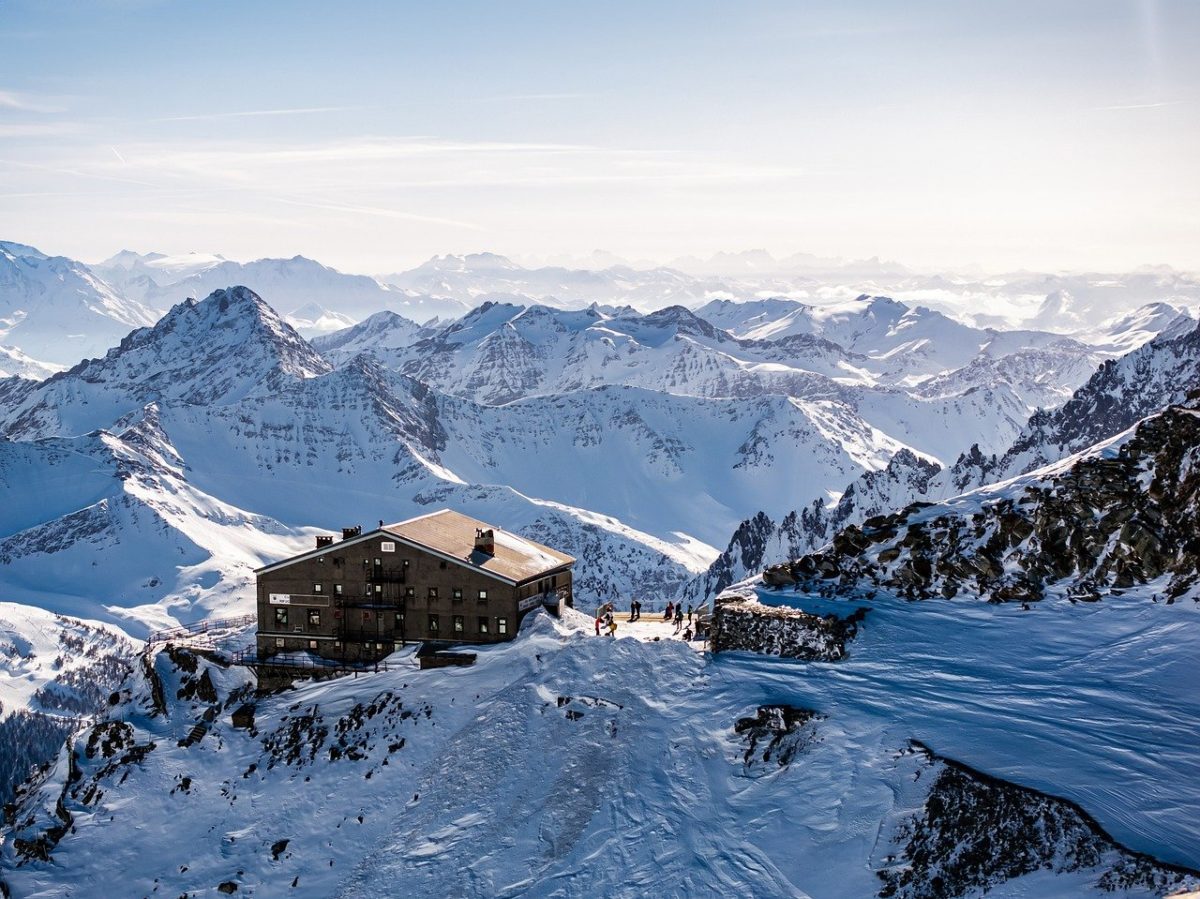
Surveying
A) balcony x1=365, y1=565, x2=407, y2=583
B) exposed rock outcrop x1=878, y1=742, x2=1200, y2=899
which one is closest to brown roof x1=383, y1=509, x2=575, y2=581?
balcony x1=365, y1=565, x2=407, y2=583

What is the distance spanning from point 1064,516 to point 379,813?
39934 mm

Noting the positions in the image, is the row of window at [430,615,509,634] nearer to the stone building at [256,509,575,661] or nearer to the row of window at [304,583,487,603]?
the stone building at [256,509,575,661]

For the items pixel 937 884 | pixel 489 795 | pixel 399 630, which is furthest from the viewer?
pixel 399 630

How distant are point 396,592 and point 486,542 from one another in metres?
7.03

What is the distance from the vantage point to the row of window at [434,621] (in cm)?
7350

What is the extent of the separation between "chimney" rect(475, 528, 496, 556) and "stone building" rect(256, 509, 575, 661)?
68 mm

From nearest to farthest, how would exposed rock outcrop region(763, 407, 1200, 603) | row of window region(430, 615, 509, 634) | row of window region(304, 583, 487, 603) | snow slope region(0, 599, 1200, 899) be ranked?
snow slope region(0, 599, 1200, 899) < exposed rock outcrop region(763, 407, 1200, 603) < row of window region(430, 615, 509, 634) < row of window region(304, 583, 487, 603)

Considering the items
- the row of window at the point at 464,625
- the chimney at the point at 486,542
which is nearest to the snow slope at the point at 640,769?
the row of window at the point at 464,625

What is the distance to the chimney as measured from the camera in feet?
257

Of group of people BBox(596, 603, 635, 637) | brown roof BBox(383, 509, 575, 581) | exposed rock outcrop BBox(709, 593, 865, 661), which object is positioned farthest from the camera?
brown roof BBox(383, 509, 575, 581)

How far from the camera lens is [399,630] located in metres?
75.8

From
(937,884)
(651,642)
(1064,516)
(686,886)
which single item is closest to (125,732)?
(651,642)

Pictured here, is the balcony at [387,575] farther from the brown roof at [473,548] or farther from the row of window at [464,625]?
the row of window at [464,625]

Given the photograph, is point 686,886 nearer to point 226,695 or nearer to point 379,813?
point 379,813
